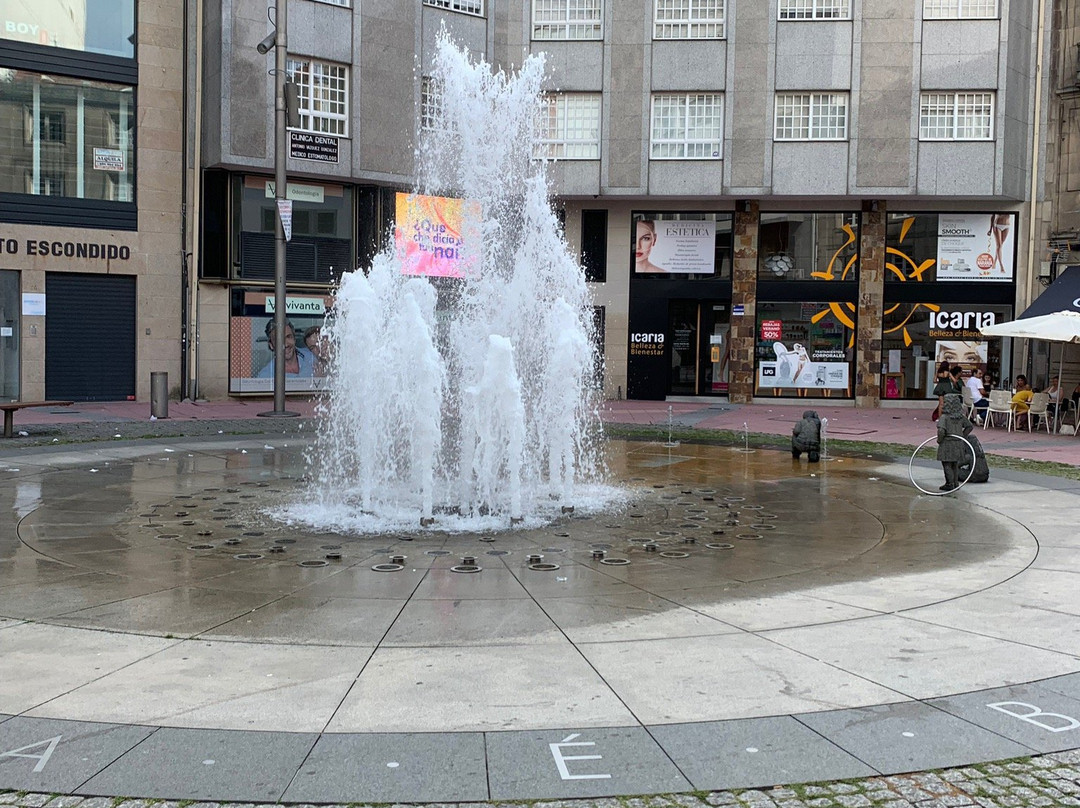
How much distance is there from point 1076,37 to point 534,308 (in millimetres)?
18875

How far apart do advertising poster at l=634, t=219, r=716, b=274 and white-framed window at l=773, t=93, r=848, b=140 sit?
3.11 metres

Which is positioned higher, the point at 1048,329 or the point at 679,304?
the point at 679,304

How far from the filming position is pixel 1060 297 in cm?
2500

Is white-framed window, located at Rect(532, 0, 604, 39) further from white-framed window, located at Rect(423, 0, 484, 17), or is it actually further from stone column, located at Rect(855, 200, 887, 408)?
stone column, located at Rect(855, 200, 887, 408)

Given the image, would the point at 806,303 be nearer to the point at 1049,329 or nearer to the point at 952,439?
the point at 1049,329

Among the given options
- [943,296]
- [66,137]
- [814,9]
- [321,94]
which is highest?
[814,9]

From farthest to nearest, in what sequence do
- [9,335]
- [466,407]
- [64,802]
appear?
[9,335]
[466,407]
[64,802]

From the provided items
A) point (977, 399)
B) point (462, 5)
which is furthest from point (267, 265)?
point (977, 399)

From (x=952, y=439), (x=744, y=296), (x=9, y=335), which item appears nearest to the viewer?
(x=952, y=439)

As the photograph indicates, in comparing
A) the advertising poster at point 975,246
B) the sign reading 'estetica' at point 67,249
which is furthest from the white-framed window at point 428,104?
the advertising poster at point 975,246

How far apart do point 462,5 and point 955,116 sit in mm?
12733

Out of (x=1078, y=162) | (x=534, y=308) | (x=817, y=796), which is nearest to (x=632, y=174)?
(x=1078, y=162)

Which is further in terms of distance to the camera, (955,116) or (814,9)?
(814,9)

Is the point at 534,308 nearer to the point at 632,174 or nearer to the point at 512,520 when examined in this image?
the point at 512,520
